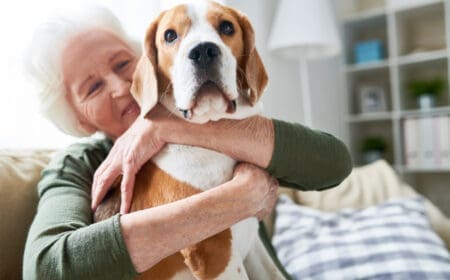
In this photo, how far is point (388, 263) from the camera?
1373 mm

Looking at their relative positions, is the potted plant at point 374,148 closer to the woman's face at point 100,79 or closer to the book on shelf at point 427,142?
the book on shelf at point 427,142

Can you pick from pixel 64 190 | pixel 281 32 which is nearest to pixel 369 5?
pixel 281 32

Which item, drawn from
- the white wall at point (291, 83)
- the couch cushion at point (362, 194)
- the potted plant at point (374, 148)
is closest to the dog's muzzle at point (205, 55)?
the couch cushion at point (362, 194)

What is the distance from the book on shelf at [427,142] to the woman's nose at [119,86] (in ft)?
8.34

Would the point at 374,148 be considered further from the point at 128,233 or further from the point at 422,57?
the point at 128,233

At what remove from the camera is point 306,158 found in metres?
0.82

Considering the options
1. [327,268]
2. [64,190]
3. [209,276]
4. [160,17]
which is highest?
[160,17]

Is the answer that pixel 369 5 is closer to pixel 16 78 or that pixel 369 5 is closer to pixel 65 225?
pixel 16 78

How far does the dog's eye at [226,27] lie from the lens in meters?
0.77

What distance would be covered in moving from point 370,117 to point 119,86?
2684mm

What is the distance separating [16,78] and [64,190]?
43cm

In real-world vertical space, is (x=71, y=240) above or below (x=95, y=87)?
below

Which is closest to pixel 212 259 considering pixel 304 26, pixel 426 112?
pixel 304 26

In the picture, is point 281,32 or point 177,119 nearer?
point 177,119
